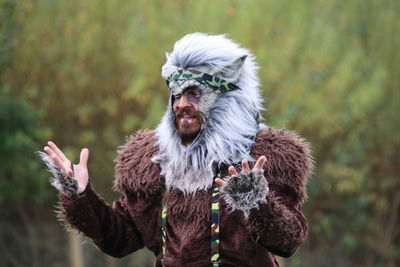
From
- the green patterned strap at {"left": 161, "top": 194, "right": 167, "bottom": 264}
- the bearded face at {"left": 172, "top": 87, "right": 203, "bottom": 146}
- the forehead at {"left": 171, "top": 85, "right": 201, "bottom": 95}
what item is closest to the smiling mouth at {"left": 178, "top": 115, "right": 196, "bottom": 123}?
the bearded face at {"left": 172, "top": 87, "right": 203, "bottom": 146}

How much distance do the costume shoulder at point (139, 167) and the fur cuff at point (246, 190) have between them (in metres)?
0.61

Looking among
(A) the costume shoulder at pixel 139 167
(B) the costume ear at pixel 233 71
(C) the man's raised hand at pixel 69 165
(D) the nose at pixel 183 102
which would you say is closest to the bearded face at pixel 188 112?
(D) the nose at pixel 183 102

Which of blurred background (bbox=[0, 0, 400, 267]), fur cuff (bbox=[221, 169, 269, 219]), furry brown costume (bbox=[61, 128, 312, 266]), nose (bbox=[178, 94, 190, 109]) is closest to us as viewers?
fur cuff (bbox=[221, 169, 269, 219])

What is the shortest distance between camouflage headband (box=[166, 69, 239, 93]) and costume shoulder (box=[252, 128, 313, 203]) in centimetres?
26

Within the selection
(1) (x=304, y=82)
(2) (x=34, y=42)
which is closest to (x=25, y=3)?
(2) (x=34, y=42)

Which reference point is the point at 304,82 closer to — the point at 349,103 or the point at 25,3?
the point at 349,103

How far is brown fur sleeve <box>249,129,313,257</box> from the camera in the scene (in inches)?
126

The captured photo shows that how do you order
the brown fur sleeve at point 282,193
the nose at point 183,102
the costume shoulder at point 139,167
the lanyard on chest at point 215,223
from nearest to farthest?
the brown fur sleeve at point 282,193 < the lanyard on chest at point 215,223 < the nose at point 183,102 < the costume shoulder at point 139,167

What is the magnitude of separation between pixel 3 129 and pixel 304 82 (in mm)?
3211

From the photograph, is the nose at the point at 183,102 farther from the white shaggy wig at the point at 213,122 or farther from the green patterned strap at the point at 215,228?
the green patterned strap at the point at 215,228

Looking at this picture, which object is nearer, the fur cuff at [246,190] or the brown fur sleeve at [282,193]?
the fur cuff at [246,190]

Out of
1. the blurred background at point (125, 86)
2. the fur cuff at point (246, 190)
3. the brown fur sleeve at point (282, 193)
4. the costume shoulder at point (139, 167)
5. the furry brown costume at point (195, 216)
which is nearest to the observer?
the fur cuff at point (246, 190)

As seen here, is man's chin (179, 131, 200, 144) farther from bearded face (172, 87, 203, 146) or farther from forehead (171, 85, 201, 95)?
forehead (171, 85, 201, 95)

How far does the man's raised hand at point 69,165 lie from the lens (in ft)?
11.3
